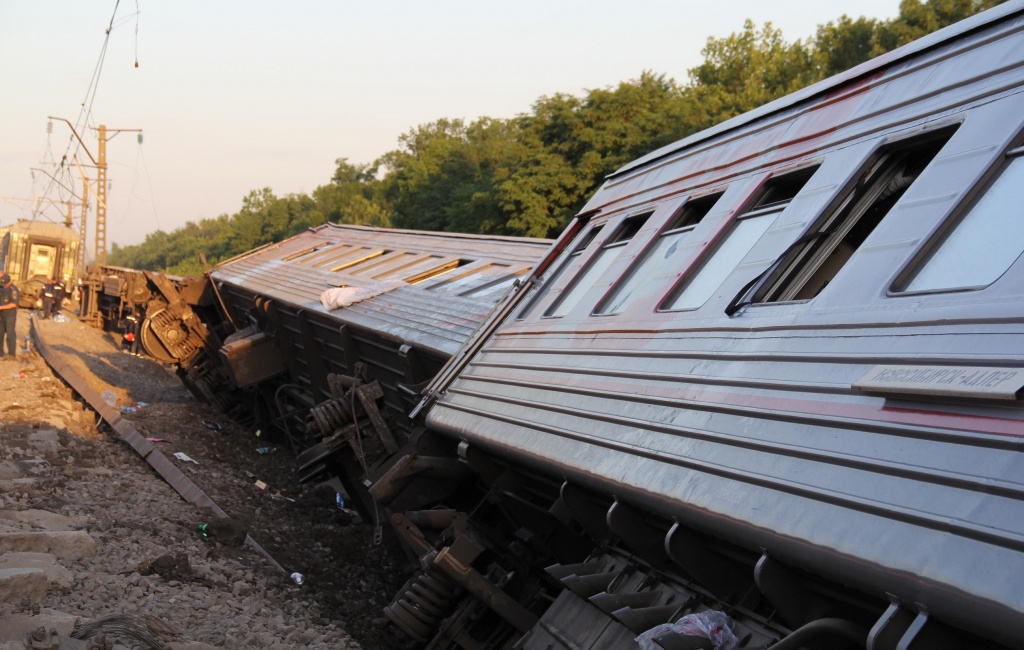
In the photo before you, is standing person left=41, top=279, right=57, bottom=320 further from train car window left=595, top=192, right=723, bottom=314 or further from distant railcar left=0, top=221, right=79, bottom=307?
A: train car window left=595, top=192, right=723, bottom=314

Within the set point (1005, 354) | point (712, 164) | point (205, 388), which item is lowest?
point (205, 388)

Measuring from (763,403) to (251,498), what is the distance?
29.3 feet

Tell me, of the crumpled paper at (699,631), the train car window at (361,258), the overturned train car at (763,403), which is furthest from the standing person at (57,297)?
the crumpled paper at (699,631)

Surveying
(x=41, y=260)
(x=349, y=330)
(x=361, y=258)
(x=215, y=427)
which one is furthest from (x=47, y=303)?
(x=349, y=330)

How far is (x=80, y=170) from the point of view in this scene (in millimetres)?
48844

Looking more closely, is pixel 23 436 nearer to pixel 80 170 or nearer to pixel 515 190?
pixel 515 190

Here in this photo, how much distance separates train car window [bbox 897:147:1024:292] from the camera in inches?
127

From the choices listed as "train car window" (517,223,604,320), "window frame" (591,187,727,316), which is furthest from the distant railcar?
"window frame" (591,187,727,316)

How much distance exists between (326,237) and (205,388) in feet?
14.4

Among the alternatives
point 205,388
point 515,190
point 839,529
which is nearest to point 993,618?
point 839,529

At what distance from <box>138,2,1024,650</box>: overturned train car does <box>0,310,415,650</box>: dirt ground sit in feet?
4.00

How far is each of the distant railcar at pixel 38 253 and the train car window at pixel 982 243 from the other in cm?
3839

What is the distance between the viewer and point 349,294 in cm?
1235

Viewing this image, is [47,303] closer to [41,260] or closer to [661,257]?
[41,260]
